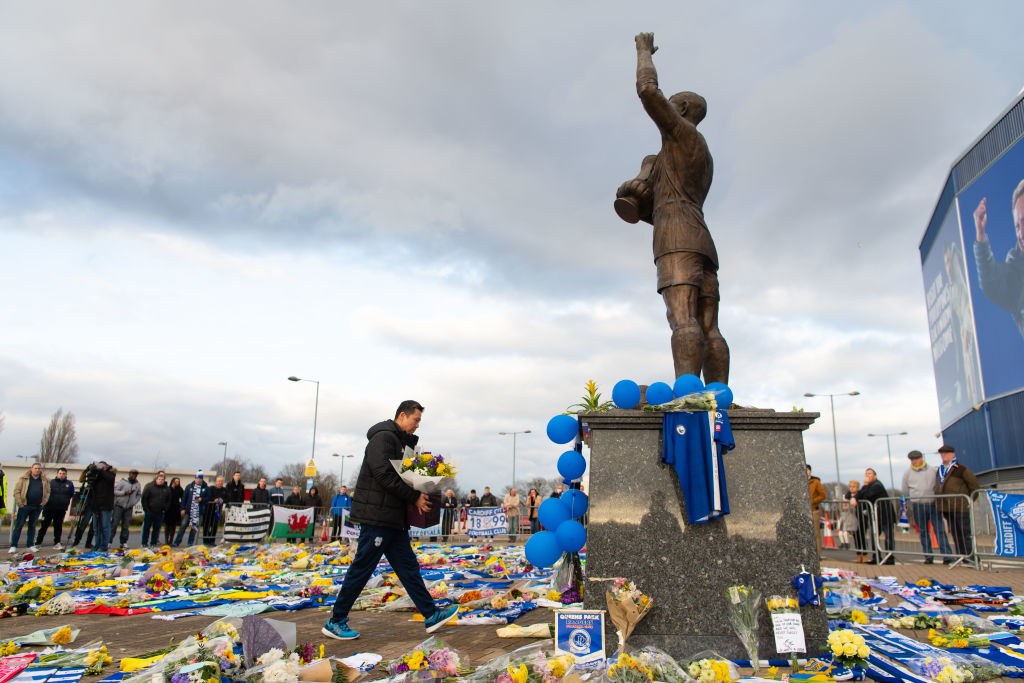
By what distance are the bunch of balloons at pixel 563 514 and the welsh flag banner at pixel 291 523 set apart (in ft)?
47.9

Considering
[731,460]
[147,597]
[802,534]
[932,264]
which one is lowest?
[147,597]

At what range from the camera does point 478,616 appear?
6.00 m

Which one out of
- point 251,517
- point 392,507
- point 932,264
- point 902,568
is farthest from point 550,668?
point 932,264

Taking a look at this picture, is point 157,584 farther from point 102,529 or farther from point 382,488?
point 102,529

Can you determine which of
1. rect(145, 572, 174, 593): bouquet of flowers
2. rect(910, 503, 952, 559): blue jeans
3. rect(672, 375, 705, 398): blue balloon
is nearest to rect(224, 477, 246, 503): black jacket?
rect(145, 572, 174, 593): bouquet of flowers

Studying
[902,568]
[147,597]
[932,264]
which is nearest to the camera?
[147,597]

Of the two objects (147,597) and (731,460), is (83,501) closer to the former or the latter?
(147,597)

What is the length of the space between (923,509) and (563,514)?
887 cm

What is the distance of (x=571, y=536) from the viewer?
15.6ft

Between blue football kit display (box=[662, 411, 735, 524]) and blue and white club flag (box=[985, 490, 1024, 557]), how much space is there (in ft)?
23.2

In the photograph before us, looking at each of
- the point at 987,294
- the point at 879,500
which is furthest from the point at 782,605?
the point at 987,294

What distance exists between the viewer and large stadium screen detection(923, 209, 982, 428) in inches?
1195

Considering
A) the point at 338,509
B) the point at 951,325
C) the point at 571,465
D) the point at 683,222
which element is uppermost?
the point at 951,325

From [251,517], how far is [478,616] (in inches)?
516
